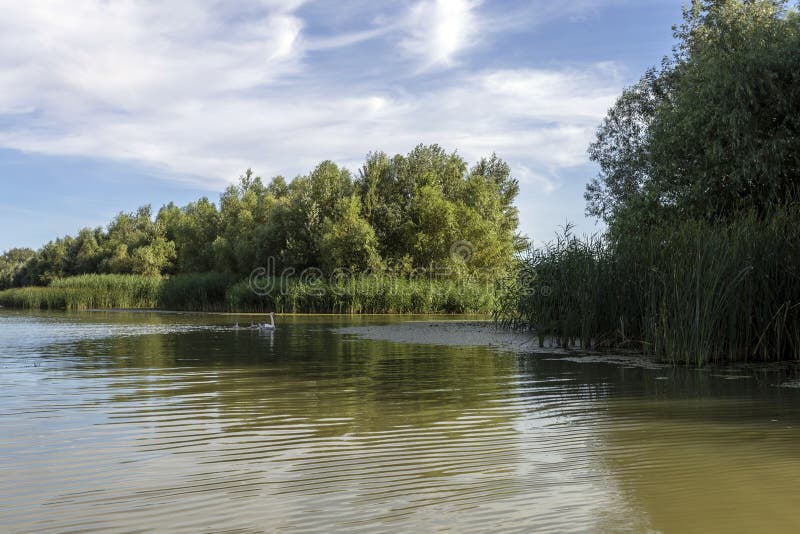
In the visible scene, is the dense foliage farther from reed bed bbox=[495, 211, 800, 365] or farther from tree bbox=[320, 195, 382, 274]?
reed bed bbox=[495, 211, 800, 365]

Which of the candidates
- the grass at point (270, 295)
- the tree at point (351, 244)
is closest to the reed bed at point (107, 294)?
the grass at point (270, 295)

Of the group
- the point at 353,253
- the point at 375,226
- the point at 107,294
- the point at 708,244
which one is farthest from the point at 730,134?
the point at 107,294

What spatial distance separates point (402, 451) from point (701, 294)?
729 cm

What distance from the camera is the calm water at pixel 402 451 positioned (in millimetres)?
3740

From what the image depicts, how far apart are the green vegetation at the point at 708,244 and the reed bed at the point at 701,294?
23mm

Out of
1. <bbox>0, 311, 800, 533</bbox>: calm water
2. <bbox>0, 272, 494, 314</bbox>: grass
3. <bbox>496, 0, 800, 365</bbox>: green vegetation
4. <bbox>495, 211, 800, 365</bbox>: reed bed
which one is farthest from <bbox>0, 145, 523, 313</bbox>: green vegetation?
<bbox>0, 311, 800, 533</bbox>: calm water

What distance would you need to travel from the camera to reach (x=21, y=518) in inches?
146

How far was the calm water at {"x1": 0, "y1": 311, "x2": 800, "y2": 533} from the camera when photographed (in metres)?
3.74

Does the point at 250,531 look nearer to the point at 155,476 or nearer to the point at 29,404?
the point at 155,476

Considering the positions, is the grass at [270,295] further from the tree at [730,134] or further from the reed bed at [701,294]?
the reed bed at [701,294]

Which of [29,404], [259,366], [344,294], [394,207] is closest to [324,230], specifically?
[394,207]

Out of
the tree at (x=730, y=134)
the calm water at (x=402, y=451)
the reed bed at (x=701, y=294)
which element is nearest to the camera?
the calm water at (x=402, y=451)

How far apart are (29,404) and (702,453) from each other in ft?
21.5

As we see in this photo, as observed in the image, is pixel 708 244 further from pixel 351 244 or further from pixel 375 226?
Answer: pixel 375 226
